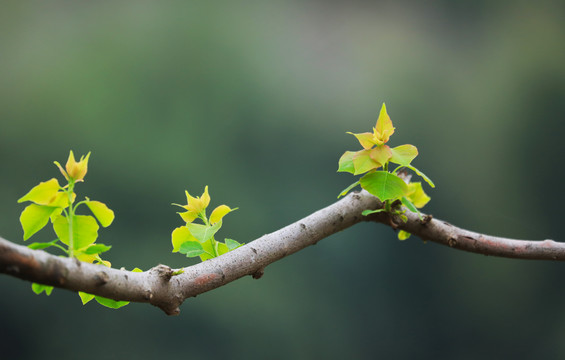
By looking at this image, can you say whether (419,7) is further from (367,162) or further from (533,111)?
(367,162)

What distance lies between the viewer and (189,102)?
91.9 inches

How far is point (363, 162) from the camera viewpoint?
1.63ft

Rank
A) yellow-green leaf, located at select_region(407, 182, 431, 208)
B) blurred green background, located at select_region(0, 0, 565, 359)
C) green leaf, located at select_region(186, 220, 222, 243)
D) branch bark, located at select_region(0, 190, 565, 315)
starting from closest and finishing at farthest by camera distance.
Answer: branch bark, located at select_region(0, 190, 565, 315) → green leaf, located at select_region(186, 220, 222, 243) → yellow-green leaf, located at select_region(407, 182, 431, 208) → blurred green background, located at select_region(0, 0, 565, 359)

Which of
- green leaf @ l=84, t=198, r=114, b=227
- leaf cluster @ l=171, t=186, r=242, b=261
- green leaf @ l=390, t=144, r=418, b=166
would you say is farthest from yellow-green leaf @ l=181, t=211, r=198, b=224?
green leaf @ l=390, t=144, r=418, b=166

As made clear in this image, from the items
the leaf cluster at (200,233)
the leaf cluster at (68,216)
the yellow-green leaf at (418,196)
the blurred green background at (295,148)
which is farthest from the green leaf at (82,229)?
the blurred green background at (295,148)

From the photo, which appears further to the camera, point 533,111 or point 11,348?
point 533,111

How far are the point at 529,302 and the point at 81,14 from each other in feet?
8.52

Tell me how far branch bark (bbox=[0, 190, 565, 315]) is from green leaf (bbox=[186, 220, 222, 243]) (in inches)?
1.5

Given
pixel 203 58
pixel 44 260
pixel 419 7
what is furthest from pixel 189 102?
pixel 44 260

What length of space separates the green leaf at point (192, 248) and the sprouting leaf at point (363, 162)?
0.19 m

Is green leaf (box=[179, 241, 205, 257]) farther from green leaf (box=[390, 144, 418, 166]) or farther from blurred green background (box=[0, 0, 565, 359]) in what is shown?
blurred green background (box=[0, 0, 565, 359])

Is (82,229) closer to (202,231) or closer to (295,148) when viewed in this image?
(202,231)

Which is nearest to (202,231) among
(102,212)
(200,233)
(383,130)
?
(200,233)

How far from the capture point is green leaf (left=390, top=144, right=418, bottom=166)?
0.49 metres
